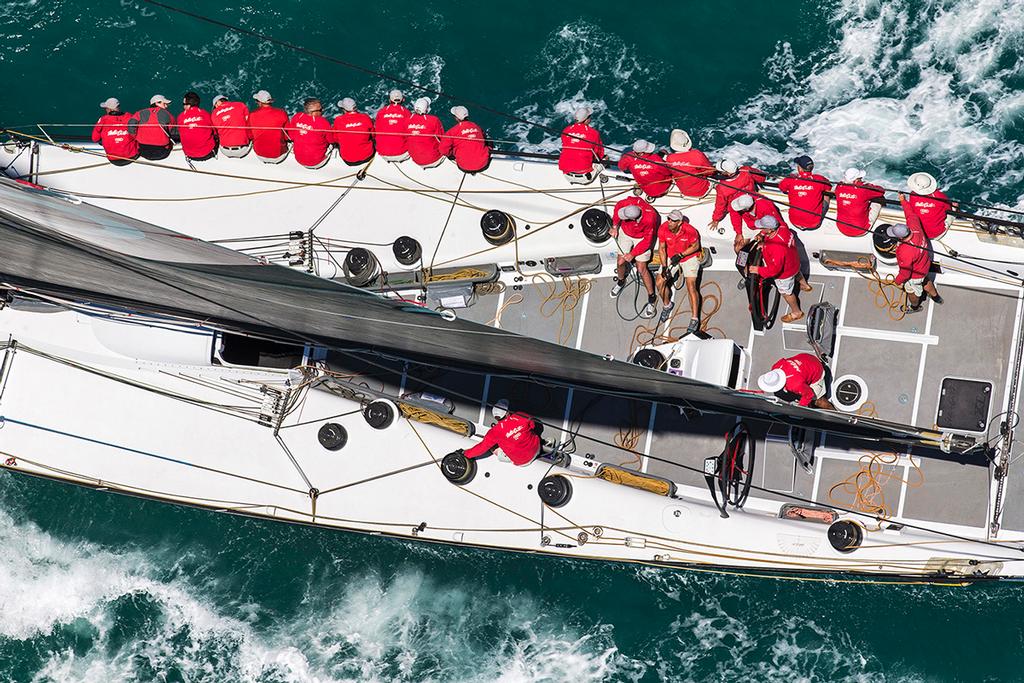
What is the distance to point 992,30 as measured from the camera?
17.2 metres

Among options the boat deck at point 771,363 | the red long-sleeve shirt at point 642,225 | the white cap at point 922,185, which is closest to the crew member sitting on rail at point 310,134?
the boat deck at point 771,363

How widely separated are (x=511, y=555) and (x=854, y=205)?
6.50 meters

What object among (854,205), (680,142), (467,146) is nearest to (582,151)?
(680,142)

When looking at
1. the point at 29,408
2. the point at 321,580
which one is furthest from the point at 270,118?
the point at 321,580

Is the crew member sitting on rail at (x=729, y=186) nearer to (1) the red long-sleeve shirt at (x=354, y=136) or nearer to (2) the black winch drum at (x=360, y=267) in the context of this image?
(2) the black winch drum at (x=360, y=267)

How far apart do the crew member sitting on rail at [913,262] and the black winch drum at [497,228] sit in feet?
14.9

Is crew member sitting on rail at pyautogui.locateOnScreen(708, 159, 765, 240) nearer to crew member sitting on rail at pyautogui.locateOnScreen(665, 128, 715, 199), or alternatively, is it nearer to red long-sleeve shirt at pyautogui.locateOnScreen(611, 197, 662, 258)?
crew member sitting on rail at pyautogui.locateOnScreen(665, 128, 715, 199)

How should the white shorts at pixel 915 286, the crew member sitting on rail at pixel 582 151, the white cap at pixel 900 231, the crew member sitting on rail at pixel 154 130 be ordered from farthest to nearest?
the crew member sitting on rail at pixel 154 130 < the crew member sitting on rail at pixel 582 151 < the white shorts at pixel 915 286 < the white cap at pixel 900 231

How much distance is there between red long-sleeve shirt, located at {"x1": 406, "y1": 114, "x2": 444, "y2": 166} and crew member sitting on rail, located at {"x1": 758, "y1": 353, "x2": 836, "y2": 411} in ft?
16.8

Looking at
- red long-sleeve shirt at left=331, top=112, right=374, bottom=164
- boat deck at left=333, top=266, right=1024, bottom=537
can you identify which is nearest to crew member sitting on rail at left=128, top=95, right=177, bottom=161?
red long-sleeve shirt at left=331, top=112, right=374, bottom=164

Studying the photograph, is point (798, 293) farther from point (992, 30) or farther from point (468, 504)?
point (992, 30)

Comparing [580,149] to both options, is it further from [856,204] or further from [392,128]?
[856,204]

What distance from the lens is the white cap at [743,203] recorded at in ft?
41.8

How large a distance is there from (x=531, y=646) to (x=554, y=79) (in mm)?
8486
